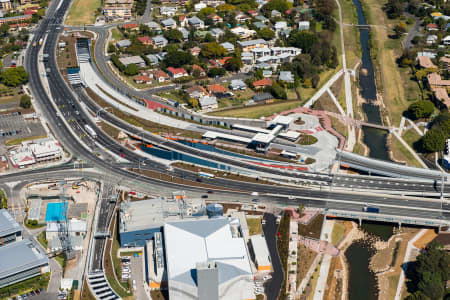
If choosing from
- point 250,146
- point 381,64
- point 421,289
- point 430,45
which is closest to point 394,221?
point 421,289

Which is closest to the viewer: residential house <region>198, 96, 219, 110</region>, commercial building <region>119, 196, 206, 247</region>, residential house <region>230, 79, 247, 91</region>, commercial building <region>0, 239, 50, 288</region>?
commercial building <region>0, 239, 50, 288</region>

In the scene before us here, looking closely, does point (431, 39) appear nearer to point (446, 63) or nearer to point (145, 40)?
point (446, 63)

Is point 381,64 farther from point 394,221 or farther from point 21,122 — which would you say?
point 21,122

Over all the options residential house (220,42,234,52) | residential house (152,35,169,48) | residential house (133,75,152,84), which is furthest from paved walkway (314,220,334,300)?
residential house (152,35,169,48)

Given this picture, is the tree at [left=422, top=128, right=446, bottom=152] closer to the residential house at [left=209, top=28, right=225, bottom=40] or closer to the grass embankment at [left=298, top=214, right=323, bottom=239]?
the grass embankment at [left=298, top=214, right=323, bottom=239]

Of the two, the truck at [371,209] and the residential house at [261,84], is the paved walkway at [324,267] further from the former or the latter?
the residential house at [261,84]
